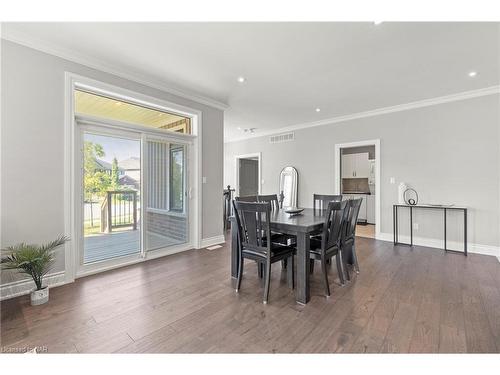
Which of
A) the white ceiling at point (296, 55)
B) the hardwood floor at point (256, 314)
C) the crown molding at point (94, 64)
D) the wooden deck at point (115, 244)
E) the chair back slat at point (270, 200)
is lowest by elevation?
the hardwood floor at point (256, 314)

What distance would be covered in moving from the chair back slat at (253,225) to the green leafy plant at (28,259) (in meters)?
1.98

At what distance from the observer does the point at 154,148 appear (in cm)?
376

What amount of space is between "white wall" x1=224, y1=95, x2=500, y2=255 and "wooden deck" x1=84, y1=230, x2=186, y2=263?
159 inches

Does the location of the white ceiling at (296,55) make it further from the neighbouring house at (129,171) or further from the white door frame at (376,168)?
the neighbouring house at (129,171)

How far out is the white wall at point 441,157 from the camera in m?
3.90

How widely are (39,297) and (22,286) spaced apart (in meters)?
0.40

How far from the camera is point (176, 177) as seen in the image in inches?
161

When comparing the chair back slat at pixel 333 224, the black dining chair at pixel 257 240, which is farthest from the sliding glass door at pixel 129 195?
the chair back slat at pixel 333 224

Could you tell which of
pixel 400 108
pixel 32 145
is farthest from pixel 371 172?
pixel 32 145

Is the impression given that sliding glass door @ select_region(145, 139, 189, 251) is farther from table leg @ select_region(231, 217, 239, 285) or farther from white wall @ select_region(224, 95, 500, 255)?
white wall @ select_region(224, 95, 500, 255)

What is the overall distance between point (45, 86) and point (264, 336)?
338 centimetres

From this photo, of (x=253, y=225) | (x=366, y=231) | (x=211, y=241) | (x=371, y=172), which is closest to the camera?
(x=253, y=225)

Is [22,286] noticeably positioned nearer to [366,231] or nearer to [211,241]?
[211,241]
